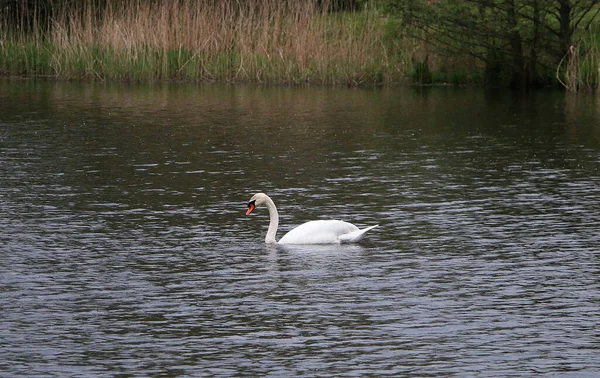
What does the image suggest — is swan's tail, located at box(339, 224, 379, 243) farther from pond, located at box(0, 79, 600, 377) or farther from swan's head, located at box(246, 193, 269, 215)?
swan's head, located at box(246, 193, 269, 215)

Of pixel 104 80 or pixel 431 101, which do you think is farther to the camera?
pixel 104 80

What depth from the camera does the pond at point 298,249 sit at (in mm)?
10430

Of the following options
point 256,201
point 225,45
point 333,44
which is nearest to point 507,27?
point 333,44

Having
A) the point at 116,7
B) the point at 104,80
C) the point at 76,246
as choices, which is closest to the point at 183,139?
the point at 76,246

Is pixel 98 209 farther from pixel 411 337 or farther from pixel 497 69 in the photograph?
pixel 497 69

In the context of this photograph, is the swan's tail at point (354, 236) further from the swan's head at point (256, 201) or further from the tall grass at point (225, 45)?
the tall grass at point (225, 45)

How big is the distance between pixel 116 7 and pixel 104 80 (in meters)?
3.51

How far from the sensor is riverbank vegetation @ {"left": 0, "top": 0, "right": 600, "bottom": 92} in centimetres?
3581

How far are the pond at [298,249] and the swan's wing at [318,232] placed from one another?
14 cm

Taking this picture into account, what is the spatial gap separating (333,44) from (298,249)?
72.5 ft

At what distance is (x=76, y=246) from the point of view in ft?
48.0

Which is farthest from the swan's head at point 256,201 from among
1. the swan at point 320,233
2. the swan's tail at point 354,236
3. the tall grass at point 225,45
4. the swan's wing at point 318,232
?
the tall grass at point 225,45

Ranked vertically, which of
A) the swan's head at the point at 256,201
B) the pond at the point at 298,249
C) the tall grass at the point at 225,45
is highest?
the tall grass at the point at 225,45

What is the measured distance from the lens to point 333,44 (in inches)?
1435
